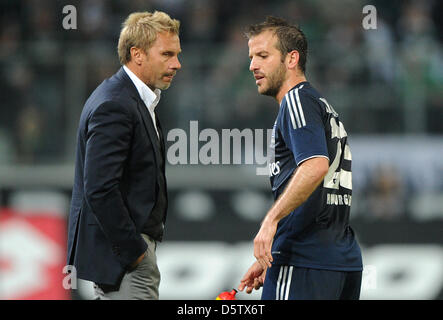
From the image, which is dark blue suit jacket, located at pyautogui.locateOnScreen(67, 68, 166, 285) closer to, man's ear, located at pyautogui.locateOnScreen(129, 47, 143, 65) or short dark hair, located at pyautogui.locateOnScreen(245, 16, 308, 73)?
man's ear, located at pyautogui.locateOnScreen(129, 47, 143, 65)

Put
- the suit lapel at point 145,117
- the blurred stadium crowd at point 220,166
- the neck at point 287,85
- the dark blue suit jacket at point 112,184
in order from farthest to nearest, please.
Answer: the blurred stadium crowd at point 220,166, the neck at point 287,85, the suit lapel at point 145,117, the dark blue suit jacket at point 112,184

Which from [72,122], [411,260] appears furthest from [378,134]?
[72,122]

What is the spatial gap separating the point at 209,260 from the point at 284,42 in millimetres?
4733

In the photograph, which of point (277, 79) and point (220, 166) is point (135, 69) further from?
point (220, 166)

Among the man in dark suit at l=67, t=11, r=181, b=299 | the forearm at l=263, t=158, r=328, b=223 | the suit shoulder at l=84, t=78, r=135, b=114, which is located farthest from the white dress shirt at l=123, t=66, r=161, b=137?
the forearm at l=263, t=158, r=328, b=223

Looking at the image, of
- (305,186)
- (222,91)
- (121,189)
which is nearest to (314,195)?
(305,186)

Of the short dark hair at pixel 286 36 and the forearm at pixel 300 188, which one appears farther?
the short dark hair at pixel 286 36

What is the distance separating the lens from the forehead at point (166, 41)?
4320mm

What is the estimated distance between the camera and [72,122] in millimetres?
9086

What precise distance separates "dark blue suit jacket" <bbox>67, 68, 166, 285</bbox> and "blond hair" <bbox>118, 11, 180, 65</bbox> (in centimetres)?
27

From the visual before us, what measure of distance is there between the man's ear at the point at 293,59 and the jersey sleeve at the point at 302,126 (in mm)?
197

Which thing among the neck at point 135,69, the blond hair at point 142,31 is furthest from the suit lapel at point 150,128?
the blond hair at point 142,31

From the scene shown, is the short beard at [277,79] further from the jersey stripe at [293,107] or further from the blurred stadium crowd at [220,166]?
the blurred stadium crowd at [220,166]
